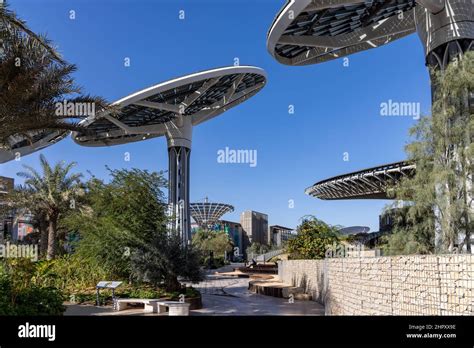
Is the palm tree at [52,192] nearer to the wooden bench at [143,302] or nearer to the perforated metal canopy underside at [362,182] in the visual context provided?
the wooden bench at [143,302]

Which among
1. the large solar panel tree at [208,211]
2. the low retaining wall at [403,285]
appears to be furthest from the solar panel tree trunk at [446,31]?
the large solar panel tree at [208,211]

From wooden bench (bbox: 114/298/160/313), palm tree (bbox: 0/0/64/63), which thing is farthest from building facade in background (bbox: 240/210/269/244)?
palm tree (bbox: 0/0/64/63)

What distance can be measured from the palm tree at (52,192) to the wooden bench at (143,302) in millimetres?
13561

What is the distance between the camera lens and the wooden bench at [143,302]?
502 inches

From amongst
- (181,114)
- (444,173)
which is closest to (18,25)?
(444,173)

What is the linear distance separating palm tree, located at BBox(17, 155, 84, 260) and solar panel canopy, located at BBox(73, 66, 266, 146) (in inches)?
316

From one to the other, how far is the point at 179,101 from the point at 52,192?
20385 millimetres

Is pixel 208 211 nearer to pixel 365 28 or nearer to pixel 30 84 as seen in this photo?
pixel 365 28

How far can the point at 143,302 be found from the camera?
13031 mm

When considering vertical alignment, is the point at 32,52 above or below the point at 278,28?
below
